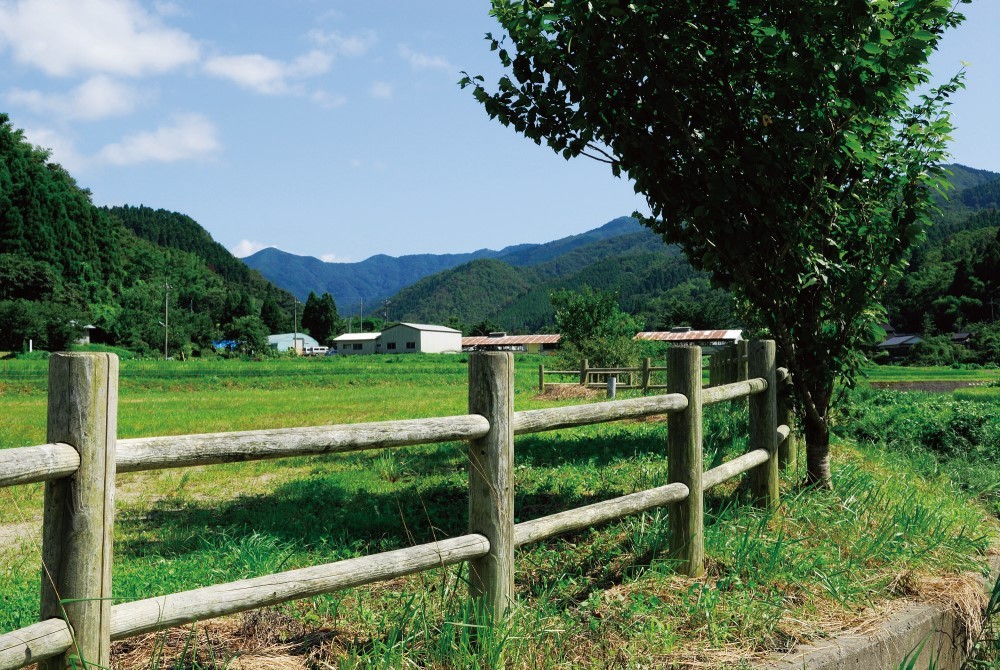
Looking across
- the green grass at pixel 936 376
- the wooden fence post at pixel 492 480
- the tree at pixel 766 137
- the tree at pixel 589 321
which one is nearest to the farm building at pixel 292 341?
the tree at pixel 589 321

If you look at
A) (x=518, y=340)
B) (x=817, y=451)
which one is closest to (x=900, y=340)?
(x=518, y=340)

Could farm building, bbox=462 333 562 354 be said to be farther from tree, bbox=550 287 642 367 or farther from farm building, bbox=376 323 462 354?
tree, bbox=550 287 642 367

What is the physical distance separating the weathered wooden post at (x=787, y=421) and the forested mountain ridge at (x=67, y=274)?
63343mm

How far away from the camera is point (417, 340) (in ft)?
330

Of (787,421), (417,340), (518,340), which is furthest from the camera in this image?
(417,340)

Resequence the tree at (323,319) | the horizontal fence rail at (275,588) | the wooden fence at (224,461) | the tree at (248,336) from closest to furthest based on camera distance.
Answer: the wooden fence at (224,461) < the horizontal fence rail at (275,588) < the tree at (248,336) < the tree at (323,319)

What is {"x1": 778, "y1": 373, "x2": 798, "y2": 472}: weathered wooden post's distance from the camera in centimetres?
659

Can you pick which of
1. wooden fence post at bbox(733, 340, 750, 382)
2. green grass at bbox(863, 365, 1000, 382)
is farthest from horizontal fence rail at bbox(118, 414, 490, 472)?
green grass at bbox(863, 365, 1000, 382)

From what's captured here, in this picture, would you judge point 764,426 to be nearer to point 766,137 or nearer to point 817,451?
point 817,451

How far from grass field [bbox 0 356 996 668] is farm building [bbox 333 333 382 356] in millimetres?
97187

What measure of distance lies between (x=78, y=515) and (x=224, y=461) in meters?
0.50

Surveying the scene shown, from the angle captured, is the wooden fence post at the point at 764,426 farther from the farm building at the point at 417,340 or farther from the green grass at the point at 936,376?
the farm building at the point at 417,340

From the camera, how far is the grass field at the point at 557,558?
3.46 m

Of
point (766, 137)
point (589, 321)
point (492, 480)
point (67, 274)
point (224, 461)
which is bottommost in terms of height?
point (492, 480)
